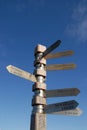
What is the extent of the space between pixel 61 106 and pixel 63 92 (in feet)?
1.55

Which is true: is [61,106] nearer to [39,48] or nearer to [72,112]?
[72,112]

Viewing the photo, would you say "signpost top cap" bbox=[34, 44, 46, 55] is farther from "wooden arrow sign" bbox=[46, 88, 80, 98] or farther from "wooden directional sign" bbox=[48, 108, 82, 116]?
A: "wooden directional sign" bbox=[48, 108, 82, 116]

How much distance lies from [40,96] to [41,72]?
0.83 meters

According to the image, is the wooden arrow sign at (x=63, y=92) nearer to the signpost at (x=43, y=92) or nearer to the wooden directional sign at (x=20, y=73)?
the signpost at (x=43, y=92)

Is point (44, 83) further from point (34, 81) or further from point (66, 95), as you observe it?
point (66, 95)

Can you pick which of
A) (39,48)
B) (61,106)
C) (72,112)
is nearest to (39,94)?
(61,106)

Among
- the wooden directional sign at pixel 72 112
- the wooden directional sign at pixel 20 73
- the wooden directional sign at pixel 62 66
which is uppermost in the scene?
the wooden directional sign at pixel 62 66

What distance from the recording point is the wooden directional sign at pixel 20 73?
7.66 metres

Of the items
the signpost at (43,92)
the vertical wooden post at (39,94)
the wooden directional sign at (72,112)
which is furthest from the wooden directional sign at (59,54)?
the wooden directional sign at (72,112)

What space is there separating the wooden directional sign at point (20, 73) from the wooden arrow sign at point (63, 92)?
649 millimetres

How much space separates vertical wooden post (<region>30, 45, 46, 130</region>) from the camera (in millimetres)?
7709

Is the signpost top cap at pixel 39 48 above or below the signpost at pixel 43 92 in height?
above

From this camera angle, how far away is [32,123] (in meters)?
7.74

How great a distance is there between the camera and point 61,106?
24.5 feet
